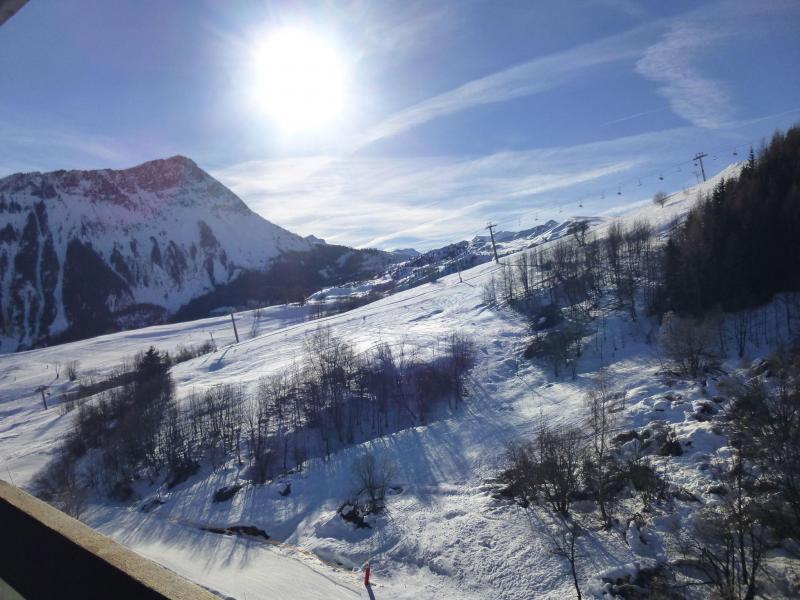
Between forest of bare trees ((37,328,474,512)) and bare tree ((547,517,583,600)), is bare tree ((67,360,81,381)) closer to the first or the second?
forest of bare trees ((37,328,474,512))

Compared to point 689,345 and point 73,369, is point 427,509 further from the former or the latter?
point 73,369

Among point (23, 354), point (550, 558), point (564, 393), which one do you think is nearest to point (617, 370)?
point (564, 393)

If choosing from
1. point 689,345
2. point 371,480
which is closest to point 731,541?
point 689,345

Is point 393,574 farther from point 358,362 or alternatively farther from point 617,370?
point 358,362

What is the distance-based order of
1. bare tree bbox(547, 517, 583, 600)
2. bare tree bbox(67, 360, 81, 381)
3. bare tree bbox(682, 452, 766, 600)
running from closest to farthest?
bare tree bbox(682, 452, 766, 600) → bare tree bbox(547, 517, 583, 600) → bare tree bbox(67, 360, 81, 381)

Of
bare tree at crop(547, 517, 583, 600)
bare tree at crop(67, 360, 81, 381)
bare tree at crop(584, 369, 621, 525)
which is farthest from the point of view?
bare tree at crop(67, 360, 81, 381)

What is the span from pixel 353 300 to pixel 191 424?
66.5 meters

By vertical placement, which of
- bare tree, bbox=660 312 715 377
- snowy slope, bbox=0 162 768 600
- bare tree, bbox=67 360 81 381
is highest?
bare tree, bbox=67 360 81 381

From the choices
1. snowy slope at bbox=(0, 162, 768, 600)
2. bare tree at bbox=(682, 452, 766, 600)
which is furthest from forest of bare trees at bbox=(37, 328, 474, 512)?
bare tree at bbox=(682, 452, 766, 600)

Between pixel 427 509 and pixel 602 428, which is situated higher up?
pixel 602 428

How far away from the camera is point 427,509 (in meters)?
26.0

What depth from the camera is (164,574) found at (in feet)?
4.45

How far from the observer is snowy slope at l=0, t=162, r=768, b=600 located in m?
21.0

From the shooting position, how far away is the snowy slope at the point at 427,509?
2095 cm
